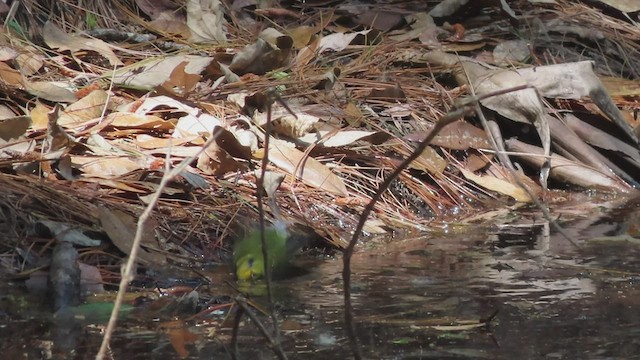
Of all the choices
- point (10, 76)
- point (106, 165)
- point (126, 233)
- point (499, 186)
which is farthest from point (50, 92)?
point (499, 186)

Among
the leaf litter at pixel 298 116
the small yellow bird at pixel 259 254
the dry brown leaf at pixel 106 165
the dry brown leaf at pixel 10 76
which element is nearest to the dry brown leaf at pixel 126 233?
the leaf litter at pixel 298 116

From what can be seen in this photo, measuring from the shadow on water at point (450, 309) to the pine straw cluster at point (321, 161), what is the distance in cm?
34

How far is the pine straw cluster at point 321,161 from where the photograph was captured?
313 cm

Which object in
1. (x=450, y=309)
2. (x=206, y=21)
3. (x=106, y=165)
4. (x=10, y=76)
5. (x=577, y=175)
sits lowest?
(x=577, y=175)

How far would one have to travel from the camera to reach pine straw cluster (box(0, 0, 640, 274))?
10.3 ft

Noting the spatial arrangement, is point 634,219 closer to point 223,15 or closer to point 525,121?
point 525,121

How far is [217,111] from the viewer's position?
4.05 meters

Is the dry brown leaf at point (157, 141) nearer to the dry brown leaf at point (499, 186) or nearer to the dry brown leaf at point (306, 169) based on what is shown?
the dry brown leaf at point (306, 169)

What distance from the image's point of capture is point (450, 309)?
2578mm

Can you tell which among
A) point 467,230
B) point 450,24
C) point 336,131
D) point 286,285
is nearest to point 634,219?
point 467,230

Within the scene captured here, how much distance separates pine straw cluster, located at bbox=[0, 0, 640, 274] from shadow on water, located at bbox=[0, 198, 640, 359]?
0.34 meters

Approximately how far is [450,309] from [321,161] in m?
1.47

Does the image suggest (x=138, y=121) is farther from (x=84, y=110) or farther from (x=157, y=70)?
(x=157, y=70)

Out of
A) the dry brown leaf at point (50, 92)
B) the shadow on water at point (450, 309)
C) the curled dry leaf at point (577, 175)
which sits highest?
the dry brown leaf at point (50, 92)
